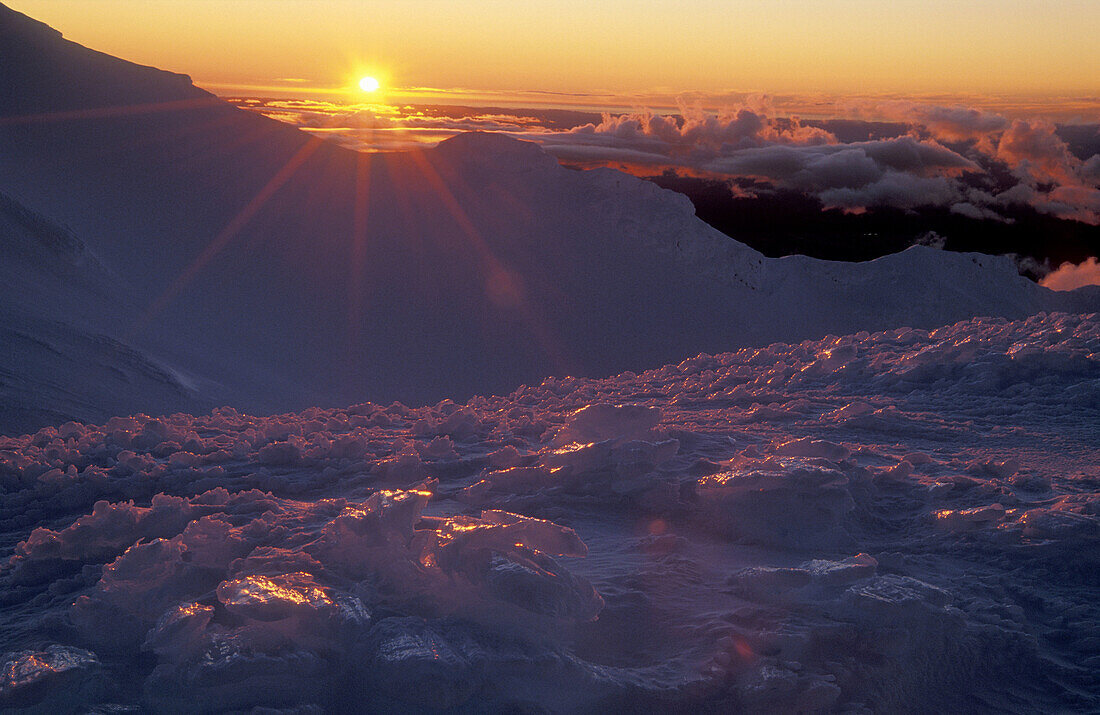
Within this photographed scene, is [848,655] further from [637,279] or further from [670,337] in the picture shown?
[637,279]

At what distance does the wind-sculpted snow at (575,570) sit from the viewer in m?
2.82

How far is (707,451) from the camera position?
5324mm

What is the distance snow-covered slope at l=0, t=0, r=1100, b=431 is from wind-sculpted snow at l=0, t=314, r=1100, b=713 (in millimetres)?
13272

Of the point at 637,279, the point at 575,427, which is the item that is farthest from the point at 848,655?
the point at 637,279

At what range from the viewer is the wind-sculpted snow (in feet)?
9.25

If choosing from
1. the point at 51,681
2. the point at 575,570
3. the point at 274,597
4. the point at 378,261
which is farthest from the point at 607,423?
the point at 378,261

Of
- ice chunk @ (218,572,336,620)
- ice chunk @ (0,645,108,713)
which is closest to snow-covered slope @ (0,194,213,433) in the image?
ice chunk @ (0,645,108,713)

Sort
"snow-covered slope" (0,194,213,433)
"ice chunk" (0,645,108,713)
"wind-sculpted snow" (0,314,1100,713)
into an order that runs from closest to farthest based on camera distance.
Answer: "ice chunk" (0,645,108,713)
"wind-sculpted snow" (0,314,1100,713)
"snow-covered slope" (0,194,213,433)

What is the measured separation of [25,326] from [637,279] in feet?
83.4

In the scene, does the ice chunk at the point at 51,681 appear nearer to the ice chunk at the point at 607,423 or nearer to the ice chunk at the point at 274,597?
the ice chunk at the point at 274,597

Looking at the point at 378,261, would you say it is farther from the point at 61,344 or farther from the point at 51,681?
the point at 51,681

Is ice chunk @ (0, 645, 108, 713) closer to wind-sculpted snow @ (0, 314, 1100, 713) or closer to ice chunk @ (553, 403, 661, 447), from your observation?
wind-sculpted snow @ (0, 314, 1100, 713)

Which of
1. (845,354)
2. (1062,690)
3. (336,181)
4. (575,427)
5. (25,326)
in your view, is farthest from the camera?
(336,181)

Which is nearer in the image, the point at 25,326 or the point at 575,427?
the point at 575,427
